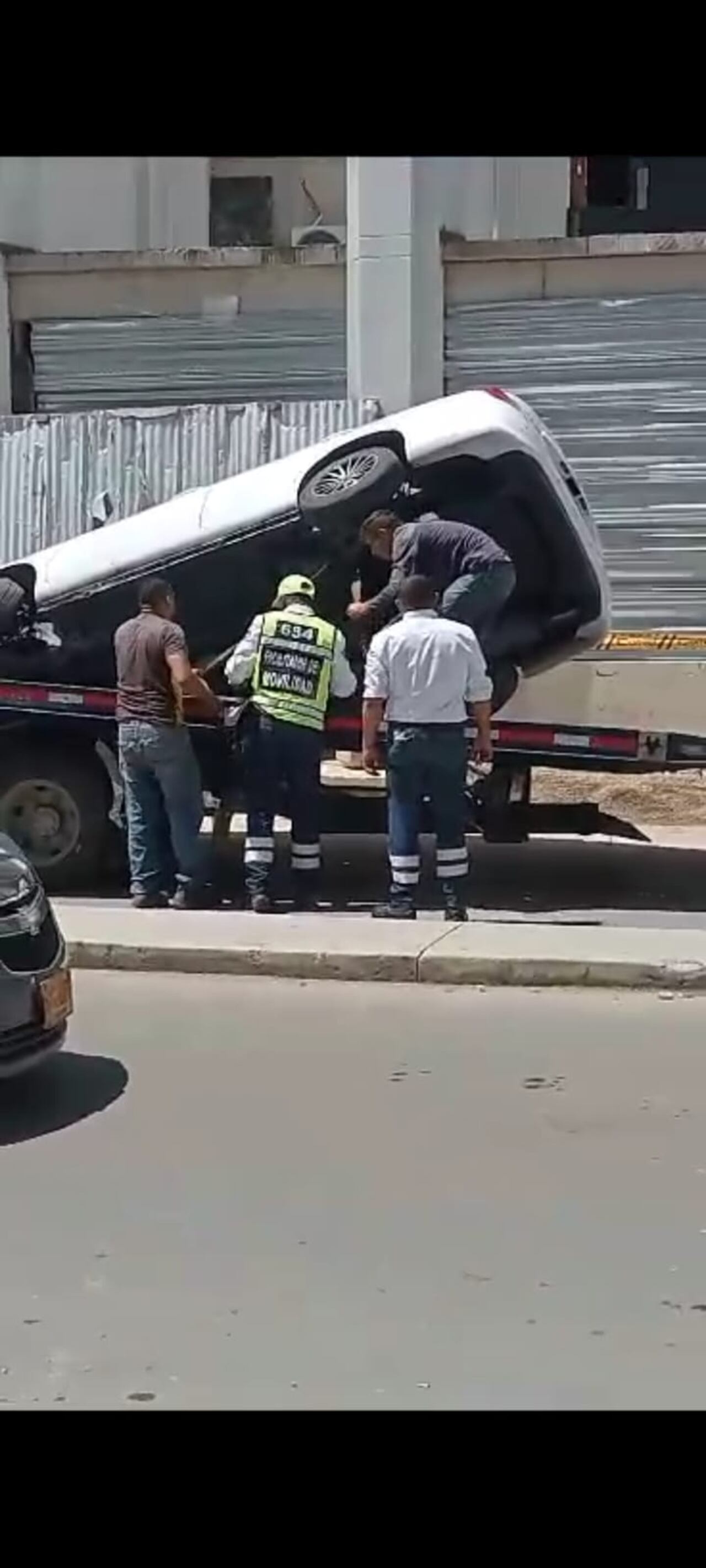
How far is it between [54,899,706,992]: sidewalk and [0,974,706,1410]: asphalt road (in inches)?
11.9

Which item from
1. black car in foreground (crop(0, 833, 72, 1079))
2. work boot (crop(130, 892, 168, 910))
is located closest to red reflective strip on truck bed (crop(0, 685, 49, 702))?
work boot (crop(130, 892, 168, 910))

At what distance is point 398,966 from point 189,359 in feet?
29.8

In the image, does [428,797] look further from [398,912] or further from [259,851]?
[259,851]

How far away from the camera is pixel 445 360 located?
51.8ft

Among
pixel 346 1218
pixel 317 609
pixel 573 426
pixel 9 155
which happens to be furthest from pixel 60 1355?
pixel 573 426

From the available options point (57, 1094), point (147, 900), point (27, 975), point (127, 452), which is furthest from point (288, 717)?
point (127, 452)

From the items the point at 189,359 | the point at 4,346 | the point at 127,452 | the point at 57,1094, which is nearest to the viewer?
the point at 57,1094

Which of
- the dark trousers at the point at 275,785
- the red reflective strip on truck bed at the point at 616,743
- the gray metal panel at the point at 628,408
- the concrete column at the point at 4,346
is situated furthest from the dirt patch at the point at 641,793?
the concrete column at the point at 4,346

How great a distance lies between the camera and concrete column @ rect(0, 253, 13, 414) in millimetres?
16531

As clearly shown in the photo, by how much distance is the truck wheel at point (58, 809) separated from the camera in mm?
10406

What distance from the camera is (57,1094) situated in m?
6.65

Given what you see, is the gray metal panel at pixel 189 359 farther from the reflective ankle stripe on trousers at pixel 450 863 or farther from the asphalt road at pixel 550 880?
the reflective ankle stripe on trousers at pixel 450 863
